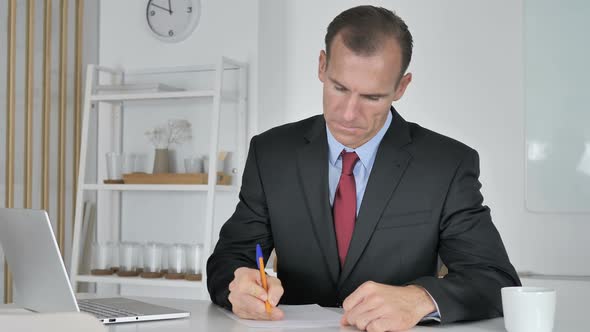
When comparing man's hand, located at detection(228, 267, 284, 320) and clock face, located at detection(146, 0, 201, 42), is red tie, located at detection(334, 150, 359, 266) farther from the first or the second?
clock face, located at detection(146, 0, 201, 42)

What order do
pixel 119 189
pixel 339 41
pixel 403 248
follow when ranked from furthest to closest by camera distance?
1. pixel 119 189
2. pixel 403 248
3. pixel 339 41

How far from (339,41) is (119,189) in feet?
8.15

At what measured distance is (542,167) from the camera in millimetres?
3352

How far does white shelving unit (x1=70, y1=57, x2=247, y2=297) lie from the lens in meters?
3.72

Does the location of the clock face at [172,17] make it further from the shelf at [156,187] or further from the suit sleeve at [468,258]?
the suit sleeve at [468,258]

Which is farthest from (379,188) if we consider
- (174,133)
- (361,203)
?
(174,133)

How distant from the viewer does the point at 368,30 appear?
5.62 feet

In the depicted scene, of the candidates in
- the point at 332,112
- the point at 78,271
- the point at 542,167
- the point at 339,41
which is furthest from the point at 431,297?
the point at 78,271

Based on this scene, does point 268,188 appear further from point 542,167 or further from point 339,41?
point 542,167

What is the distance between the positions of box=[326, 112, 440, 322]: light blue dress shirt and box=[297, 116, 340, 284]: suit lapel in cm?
2

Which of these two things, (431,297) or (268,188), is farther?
(268,188)

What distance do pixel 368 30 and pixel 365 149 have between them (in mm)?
315

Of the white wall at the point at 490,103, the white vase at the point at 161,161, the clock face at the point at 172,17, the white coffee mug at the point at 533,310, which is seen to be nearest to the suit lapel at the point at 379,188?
the white coffee mug at the point at 533,310

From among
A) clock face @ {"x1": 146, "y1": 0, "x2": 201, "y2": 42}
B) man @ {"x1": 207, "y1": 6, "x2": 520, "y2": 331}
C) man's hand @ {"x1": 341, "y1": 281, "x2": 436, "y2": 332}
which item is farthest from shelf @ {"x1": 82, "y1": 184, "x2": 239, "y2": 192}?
man's hand @ {"x1": 341, "y1": 281, "x2": 436, "y2": 332}
